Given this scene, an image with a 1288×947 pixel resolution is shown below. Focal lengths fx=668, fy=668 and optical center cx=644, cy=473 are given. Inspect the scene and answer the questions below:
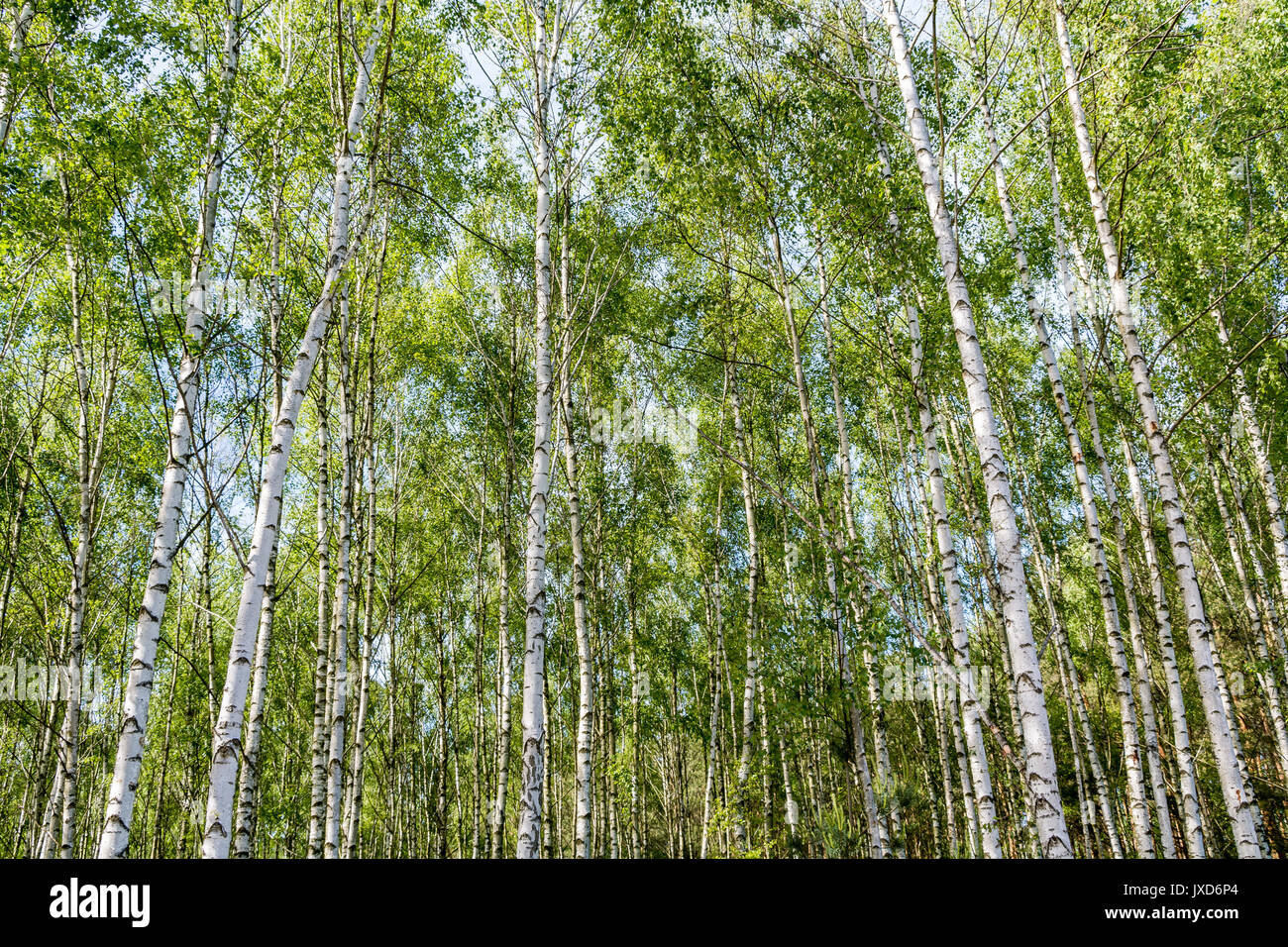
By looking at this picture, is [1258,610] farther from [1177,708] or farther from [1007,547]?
[1007,547]

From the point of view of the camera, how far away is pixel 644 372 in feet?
37.0

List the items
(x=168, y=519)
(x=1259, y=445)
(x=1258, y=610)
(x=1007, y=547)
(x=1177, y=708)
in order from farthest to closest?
(x=1258, y=610), (x=1259, y=445), (x=1177, y=708), (x=168, y=519), (x=1007, y=547)

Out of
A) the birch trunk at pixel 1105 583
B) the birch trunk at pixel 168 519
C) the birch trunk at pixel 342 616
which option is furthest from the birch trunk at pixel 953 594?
the birch trunk at pixel 168 519

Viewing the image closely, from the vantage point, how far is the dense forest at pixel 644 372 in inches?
223

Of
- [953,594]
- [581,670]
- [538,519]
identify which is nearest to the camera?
[538,519]

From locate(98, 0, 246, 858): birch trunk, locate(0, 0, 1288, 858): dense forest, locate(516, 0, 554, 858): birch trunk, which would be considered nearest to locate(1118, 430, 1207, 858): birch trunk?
locate(0, 0, 1288, 858): dense forest

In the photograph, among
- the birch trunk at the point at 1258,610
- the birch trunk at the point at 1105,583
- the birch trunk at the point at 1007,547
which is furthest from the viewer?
the birch trunk at the point at 1258,610

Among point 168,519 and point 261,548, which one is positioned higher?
point 168,519

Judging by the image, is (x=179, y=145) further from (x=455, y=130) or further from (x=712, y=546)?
(x=712, y=546)

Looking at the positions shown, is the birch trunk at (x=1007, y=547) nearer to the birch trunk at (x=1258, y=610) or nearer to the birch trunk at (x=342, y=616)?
the birch trunk at (x=342, y=616)

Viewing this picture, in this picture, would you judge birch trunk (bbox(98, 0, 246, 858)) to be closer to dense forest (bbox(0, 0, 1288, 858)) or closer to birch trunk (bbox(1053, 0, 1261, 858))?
dense forest (bbox(0, 0, 1288, 858))

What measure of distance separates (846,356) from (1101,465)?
473 cm

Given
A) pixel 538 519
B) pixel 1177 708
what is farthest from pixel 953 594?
pixel 538 519

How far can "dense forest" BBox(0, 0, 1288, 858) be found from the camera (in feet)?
18.6
